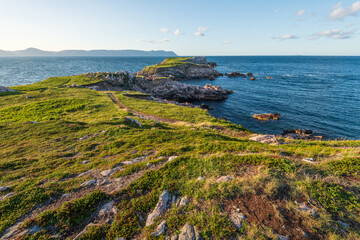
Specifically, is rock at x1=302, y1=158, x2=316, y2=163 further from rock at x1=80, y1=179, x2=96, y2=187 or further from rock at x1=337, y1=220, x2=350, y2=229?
rock at x1=80, y1=179, x2=96, y2=187

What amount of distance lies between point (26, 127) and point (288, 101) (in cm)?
6779

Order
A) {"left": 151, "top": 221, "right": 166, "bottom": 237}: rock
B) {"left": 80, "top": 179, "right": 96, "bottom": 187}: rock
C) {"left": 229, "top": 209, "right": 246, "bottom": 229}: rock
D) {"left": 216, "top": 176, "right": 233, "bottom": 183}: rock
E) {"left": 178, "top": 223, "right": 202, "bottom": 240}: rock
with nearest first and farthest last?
1. {"left": 178, "top": 223, "right": 202, "bottom": 240}: rock
2. {"left": 151, "top": 221, "right": 166, "bottom": 237}: rock
3. {"left": 229, "top": 209, "right": 246, "bottom": 229}: rock
4. {"left": 216, "top": 176, "right": 233, "bottom": 183}: rock
5. {"left": 80, "top": 179, "right": 96, "bottom": 187}: rock

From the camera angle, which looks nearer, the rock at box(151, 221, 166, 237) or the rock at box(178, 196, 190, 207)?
the rock at box(151, 221, 166, 237)

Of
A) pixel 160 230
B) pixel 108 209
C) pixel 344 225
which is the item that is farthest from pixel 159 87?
pixel 344 225

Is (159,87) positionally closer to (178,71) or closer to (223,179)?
(178,71)

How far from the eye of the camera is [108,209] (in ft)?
24.7

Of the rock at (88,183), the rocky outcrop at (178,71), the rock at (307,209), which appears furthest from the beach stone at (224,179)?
the rocky outcrop at (178,71)

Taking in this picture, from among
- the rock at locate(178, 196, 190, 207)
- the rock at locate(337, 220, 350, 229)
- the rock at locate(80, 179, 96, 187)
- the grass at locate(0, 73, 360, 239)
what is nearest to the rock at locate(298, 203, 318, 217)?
the grass at locate(0, 73, 360, 239)

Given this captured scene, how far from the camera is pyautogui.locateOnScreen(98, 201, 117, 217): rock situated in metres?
7.32

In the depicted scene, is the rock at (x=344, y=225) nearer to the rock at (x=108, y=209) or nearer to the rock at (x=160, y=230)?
the rock at (x=160, y=230)

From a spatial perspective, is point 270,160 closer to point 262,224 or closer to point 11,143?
point 262,224

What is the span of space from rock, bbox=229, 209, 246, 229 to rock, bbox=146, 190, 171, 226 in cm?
290

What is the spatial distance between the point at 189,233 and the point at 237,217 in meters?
2.16

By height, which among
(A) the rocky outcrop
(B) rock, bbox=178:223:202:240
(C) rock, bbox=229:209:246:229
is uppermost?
(A) the rocky outcrop
